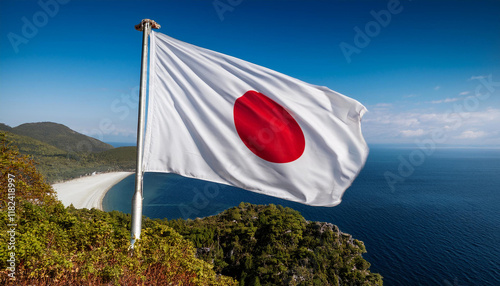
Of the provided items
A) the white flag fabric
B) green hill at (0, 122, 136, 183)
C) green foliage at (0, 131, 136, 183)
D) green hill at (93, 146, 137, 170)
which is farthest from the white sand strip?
the white flag fabric

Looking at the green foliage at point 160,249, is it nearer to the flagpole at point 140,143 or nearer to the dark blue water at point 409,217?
the flagpole at point 140,143

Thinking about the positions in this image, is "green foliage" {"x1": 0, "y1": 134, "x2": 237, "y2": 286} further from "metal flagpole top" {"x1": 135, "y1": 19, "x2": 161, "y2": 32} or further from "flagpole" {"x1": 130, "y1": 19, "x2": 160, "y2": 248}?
"metal flagpole top" {"x1": 135, "y1": 19, "x2": 161, "y2": 32}

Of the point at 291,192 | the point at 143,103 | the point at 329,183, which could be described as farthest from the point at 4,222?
the point at 329,183

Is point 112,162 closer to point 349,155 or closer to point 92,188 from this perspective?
point 92,188

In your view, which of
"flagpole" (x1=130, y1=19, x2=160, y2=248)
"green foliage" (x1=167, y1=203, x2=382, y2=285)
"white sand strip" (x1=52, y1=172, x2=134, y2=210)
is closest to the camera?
"flagpole" (x1=130, y1=19, x2=160, y2=248)

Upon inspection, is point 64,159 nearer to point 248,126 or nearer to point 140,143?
point 140,143

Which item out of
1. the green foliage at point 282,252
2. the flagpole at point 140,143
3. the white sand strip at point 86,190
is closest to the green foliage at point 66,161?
the white sand strip at point 86,190
